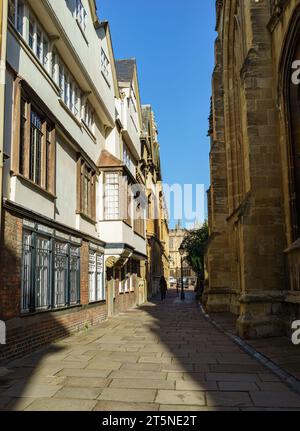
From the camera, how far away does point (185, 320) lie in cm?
1925

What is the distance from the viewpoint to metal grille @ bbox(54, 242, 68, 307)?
1243 cm

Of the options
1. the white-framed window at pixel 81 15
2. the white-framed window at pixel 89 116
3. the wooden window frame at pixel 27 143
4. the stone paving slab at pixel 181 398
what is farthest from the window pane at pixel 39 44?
the stone paving slab at pixel 181 398

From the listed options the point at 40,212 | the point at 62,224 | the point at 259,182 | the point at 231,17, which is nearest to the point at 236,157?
the point at 231,17

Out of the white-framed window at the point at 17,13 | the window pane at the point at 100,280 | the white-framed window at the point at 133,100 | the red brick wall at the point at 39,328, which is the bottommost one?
the red brick wall at the point at 39,328

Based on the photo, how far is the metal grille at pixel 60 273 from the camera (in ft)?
40.8

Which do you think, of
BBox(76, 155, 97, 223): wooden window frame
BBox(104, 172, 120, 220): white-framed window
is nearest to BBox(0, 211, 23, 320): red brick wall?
BBox(76, 155, 97, 223): wooden window frame

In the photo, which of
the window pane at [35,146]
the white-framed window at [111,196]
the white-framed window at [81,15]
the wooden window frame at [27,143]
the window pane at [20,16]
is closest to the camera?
the wooden window frame at [27,143]

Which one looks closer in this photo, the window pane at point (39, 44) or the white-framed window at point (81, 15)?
the window pane at point (39, 44)

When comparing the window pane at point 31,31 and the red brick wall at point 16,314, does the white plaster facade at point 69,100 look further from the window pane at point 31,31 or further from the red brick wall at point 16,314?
the red brick wall at point 16,314

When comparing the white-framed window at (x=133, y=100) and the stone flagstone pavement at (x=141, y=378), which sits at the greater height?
the white-framed window at (x=133, y=100)

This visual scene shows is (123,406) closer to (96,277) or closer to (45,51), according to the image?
(45,51)

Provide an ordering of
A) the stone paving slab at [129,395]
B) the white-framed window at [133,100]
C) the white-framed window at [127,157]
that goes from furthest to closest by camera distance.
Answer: the white-framed window at [133,100]
the white-framed window at [127,157]
the stone paving slab at [129,395]

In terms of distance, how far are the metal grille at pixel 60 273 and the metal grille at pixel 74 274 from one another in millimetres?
609

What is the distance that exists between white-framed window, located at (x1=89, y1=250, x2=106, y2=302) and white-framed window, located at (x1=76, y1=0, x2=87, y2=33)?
770 cm
